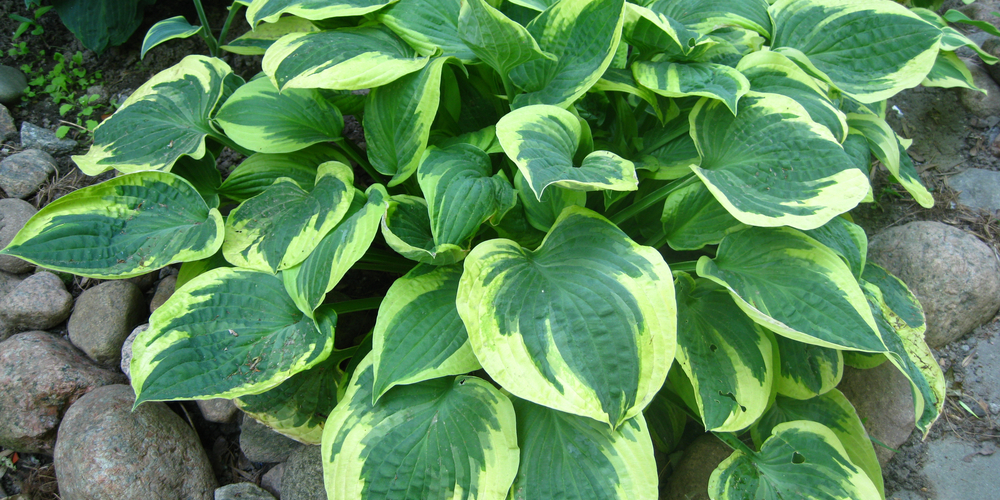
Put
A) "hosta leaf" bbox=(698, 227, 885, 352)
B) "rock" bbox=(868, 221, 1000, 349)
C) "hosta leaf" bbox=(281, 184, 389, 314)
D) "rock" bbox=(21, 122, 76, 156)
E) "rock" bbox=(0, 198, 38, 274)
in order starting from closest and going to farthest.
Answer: "hosta leaf" bbox=(698, 227, 885, 352), "hosta leaf" bbox=(281, 184, 389, 314), "rock" bbox=(868, 221, 1000, 349), "rock" bbox=(0, 198, 38, 274), "rock" bbox=(21, 122, 76, 156)

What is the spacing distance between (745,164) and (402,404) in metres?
0.88

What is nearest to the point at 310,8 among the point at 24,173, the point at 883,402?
the point at 24,173

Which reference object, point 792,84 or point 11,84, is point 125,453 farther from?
point 792,84

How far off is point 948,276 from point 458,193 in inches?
58.2

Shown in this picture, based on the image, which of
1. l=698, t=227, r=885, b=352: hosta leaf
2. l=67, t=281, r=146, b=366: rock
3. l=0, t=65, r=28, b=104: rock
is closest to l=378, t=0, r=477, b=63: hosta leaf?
l=698, t=227, r=885, b=352: hosta leaf

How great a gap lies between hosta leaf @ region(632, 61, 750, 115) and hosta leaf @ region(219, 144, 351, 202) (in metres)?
0.92

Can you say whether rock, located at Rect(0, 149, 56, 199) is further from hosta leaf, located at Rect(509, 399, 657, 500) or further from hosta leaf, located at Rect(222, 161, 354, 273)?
hosta leaf, located at Rect(509, 399, 657, 500)

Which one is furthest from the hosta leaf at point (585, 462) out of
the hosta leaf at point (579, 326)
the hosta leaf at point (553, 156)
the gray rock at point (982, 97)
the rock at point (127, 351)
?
the gray rock at point (982, 97)

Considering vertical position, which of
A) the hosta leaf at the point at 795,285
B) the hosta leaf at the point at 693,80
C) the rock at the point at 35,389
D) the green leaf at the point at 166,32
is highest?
the hosta leaf at the point at 693,80

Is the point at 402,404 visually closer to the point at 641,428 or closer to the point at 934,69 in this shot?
the point at 641,428

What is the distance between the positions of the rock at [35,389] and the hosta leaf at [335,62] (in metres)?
1.01

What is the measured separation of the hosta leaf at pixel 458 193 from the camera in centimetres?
111

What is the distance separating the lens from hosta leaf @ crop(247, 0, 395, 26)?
1370 mm

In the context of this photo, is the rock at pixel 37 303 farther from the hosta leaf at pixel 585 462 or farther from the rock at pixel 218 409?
the hosta leaf at pixel 585 462
